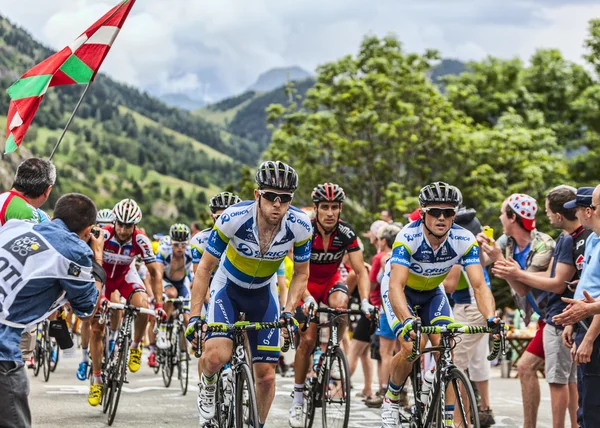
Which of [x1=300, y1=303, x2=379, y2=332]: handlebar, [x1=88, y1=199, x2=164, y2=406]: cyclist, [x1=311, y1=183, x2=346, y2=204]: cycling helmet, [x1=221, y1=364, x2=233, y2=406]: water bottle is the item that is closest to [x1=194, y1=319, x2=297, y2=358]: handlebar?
[x1=221, y1=364, x2=233, y2=406]: water bottle

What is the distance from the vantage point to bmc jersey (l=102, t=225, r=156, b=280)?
11602 mm

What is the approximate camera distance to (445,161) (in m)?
34.5

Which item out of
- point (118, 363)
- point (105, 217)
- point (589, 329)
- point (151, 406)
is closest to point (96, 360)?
point (118, 363)

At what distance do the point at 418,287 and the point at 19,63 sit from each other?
201 metres

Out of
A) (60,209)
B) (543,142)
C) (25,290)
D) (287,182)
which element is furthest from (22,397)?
(543,142)

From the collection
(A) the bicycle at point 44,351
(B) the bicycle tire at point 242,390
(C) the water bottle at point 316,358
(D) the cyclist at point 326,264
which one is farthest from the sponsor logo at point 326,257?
(A) the bicycle at point 44,351

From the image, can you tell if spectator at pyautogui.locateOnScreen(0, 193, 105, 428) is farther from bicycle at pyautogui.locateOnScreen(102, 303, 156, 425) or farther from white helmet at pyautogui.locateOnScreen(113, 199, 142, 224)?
white helmet at pyautogui.locateOnScreen(113, 199, 142, 224)

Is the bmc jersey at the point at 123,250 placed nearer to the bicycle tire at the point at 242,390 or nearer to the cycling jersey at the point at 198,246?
the cycling jersey at the point at 198,246

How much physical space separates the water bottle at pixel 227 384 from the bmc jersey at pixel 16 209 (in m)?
1.96

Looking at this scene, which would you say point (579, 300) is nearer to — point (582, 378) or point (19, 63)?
point (582, 378)

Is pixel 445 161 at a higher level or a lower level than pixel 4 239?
higher

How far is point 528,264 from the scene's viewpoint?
8719 mm

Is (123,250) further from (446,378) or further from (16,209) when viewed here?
(446,378)

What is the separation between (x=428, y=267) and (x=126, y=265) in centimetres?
520
